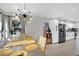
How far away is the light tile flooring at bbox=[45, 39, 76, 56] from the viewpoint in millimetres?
1840

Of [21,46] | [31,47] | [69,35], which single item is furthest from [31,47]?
[69,35]

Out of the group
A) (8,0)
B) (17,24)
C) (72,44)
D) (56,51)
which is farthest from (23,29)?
(72,44)

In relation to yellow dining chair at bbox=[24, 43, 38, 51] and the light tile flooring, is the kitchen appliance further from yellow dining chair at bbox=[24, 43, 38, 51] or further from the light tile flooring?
yellow dining chair at bbox=[24, 43, 38, 51]

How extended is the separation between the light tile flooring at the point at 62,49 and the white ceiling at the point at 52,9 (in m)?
0.42

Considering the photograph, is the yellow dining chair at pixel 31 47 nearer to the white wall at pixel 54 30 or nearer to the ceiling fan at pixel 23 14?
the white wall at pixel 54 30

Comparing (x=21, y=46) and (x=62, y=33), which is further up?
(x=62, y=33)

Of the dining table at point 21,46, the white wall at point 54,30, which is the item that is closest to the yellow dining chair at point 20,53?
the dining table at point 21,46

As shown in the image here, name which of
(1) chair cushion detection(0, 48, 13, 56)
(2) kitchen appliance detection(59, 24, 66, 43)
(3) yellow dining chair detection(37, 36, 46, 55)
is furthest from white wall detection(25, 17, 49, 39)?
(1) chair cushion detection(0, 48, 13, 56)

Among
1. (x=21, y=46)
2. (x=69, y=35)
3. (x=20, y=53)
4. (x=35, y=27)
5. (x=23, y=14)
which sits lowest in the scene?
(x=20, y=53)

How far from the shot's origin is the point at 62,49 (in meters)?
1.86

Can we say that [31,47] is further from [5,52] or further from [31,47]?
[5,52]

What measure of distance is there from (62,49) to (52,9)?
0.67 metres

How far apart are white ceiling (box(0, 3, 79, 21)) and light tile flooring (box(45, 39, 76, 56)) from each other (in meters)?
0.42

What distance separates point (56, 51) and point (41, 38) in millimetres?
322
